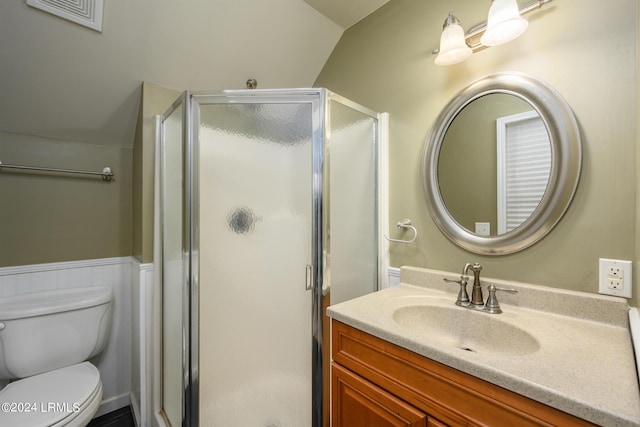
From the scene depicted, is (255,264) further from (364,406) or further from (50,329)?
(50,329)

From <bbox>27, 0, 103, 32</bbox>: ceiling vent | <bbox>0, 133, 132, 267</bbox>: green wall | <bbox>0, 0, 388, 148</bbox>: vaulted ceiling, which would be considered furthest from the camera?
<bbox>0, 133, 132, 267</bbox>: green wall

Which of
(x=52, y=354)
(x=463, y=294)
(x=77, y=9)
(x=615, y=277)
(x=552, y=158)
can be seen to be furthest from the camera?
(x=52, y=354)

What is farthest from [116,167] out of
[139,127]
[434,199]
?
[434,199]

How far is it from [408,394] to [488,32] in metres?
1.29

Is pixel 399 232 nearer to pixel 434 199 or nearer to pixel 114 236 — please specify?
pixel 434 199

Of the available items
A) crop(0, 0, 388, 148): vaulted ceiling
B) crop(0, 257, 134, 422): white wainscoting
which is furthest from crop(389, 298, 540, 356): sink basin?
crop(0, 257, 134, 422): white wainscoting

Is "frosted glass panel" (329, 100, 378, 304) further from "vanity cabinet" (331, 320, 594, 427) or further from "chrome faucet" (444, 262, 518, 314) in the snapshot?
"chrome faucet" (444, 262, 518, 314)

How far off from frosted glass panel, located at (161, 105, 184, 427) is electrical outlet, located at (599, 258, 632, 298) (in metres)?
1.64

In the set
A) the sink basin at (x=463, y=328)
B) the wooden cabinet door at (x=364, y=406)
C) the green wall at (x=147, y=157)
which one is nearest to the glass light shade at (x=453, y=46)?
the sink basin at (x=463, y=328)

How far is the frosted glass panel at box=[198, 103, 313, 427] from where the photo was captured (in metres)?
1.29

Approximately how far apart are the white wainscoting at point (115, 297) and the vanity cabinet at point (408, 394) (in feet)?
5.15

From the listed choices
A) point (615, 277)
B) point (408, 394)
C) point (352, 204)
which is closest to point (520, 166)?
point (615, 277)

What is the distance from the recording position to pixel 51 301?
4.92 ft

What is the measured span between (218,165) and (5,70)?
112 cm
